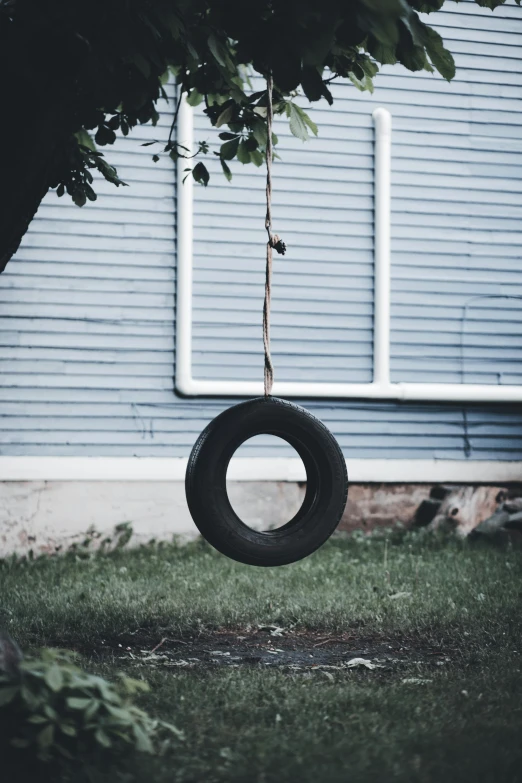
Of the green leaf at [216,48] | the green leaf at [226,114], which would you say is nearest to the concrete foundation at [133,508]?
the green leaf at [226,114]

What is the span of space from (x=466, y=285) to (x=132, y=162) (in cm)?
345

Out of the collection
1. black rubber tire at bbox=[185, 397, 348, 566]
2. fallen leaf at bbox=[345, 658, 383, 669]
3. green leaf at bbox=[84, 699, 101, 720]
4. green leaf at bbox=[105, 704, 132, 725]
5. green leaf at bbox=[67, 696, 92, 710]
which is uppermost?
black rubber tire at bbox=[185, 397, 348, 566]

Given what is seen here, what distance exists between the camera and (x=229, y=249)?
25.8ft

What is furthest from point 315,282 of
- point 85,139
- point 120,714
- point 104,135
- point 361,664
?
point 120,714

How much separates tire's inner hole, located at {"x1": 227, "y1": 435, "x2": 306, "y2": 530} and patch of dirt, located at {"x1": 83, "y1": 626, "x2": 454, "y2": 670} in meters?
2.93

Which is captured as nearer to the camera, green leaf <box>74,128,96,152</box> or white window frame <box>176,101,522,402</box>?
green leaf <box>74,128,96,152</box>

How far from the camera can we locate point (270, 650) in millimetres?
4438

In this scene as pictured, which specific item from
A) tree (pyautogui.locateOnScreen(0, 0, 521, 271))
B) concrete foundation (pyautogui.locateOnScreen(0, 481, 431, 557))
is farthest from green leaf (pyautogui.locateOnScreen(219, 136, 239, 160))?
concrete foundation (pyautogui.locateOnScreen(0, 481, 431, 557))

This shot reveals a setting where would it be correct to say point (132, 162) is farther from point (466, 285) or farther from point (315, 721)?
point (315, 721)

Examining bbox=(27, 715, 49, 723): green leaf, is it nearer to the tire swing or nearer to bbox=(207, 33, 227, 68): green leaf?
the tire swing

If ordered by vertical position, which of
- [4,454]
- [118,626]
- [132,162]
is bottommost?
[118,626]

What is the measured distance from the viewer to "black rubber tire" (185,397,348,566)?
3.84 metres

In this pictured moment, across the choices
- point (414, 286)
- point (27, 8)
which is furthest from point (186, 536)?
point (27, 8)

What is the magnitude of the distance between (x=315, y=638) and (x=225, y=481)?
50.7 inches
